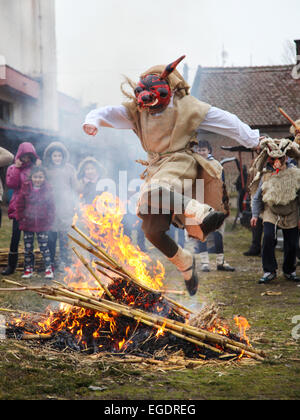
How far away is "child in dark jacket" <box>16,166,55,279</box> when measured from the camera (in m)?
8.05

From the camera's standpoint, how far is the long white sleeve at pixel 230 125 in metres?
4.69

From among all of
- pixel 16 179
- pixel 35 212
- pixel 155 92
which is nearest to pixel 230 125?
pixel 155 92

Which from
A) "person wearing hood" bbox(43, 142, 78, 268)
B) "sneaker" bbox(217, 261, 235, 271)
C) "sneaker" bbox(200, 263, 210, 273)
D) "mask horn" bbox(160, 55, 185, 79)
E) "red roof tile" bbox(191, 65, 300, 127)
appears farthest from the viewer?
"red roof tile" bbox(191, 65, 300, 127)

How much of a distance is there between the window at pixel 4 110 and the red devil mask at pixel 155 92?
16.4 m

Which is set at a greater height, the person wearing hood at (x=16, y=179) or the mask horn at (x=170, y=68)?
the mask horn at (x=170, y=68)

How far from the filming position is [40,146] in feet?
60.7

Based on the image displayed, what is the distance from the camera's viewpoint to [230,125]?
4.70 metres

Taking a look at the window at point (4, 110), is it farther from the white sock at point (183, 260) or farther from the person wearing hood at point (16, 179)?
the white sock at point (183, 260)

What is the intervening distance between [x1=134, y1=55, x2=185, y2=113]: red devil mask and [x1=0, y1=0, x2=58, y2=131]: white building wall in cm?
1577

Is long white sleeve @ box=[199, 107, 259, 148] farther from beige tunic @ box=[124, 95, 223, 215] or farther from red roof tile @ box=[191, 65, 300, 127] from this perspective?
red roof tile @ box=[191, 65, 300, 127]

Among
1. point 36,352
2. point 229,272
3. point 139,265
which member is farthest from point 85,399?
point 229,272

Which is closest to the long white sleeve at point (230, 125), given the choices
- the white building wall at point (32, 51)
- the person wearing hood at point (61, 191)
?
the person wearing hood at point (61, 191)
